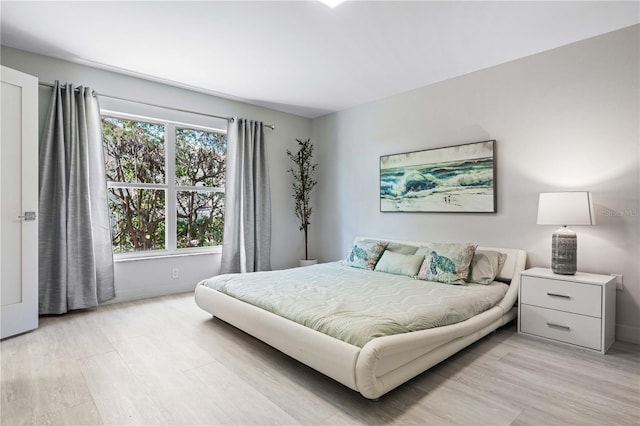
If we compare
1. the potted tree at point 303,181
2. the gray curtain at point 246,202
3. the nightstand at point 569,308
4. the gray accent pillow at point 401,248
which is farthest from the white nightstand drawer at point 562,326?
the gray curtain at point 246,202

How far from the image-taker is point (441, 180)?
3811mm

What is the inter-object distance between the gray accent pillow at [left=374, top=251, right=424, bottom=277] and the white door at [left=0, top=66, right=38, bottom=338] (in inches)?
126

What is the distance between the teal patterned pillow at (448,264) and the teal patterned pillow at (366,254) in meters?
0.60

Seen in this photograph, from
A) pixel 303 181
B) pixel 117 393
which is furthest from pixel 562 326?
pixel 303 181

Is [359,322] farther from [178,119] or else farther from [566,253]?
[178,119]

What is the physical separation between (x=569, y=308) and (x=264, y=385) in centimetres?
231

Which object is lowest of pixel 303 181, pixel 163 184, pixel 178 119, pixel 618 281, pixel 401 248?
pixel 618 281

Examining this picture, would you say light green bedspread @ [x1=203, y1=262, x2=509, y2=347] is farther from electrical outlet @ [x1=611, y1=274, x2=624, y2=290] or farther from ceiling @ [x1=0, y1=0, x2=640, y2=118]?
ceiling @ [x1=0, y1=0, x2=640, y2=118]

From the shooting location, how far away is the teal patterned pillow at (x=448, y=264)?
3.09m

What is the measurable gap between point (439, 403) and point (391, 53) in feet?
9.31

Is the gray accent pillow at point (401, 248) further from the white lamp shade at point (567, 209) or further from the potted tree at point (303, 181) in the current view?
the potted tree at point (303, 181)

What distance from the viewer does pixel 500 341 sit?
2.69 m

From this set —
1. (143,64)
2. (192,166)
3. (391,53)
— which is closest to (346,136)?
(391,53)

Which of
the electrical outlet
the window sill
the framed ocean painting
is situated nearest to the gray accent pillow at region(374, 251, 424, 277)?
the framed ocean painting
